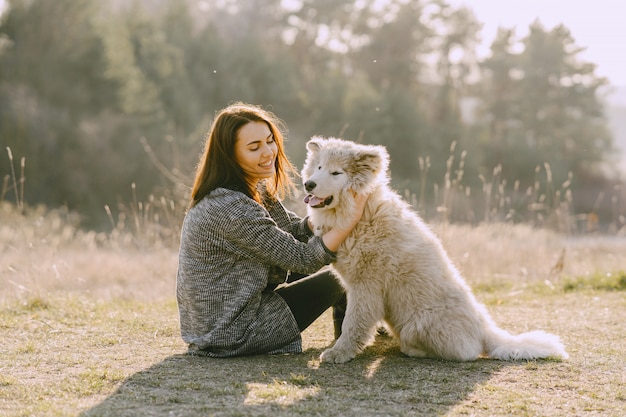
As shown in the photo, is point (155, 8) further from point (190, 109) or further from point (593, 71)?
point (593, 71)

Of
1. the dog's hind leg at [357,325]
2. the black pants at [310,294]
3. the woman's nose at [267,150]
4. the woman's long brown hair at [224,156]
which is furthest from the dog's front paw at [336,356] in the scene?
the woman's nose at [267,150]

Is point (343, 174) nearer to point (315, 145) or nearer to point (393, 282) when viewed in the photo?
point (315, 145)

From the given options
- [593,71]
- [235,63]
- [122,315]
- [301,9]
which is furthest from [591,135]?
[122,315]

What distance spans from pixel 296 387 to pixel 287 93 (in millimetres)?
22331

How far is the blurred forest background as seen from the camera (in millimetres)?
20859

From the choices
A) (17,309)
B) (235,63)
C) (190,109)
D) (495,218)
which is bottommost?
(17,309)

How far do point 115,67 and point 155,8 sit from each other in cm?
581

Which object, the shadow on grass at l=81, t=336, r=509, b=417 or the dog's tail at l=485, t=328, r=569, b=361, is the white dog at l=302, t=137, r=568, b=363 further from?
the shadow on grass at l=81, t=336, r=509, b=417

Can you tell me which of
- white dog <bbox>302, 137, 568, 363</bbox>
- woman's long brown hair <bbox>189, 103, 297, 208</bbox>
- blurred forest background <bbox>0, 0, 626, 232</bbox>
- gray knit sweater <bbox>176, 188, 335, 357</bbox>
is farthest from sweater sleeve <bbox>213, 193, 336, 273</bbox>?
blurred forest background <bbox>0, 0, 626, 232</bbox>

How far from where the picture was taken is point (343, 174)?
13.3 ft

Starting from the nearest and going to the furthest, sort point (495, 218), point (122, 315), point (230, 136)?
point (230, 136) < point (122, 315) < point (495, 218)

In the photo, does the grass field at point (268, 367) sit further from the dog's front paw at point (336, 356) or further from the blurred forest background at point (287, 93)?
the blurred forest background at point (287, 93)

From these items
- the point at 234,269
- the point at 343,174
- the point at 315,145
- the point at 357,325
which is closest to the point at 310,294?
the point at 357,325

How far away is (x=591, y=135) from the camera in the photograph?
28.0 meters
